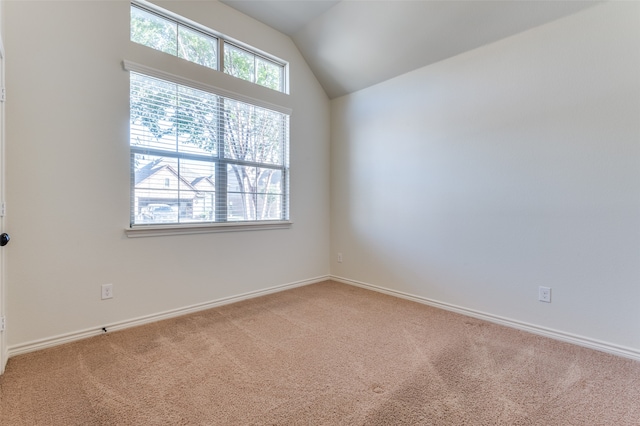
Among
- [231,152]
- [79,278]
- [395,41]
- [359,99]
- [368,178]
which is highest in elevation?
[395,41]

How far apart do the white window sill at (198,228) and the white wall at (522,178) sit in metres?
1.26

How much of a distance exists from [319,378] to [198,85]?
8.79 feet

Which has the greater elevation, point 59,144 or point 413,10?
point 413,10

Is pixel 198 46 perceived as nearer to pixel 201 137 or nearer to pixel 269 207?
pixel 201 137

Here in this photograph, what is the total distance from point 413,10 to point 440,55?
50cm

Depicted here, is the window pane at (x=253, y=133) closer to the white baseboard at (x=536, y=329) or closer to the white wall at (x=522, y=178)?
the white wall at (x=522, y=178)

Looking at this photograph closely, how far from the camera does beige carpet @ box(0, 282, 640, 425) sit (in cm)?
139

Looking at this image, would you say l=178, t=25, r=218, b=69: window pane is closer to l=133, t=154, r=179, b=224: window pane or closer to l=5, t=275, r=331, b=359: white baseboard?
l=133, t=154, r=179, b=224: window pane

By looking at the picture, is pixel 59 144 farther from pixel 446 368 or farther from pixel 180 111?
pixel 446 368

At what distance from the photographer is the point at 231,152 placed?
119 inches

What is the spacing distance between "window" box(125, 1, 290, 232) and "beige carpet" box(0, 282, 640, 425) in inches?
42.9

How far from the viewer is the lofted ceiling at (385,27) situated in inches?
92.2

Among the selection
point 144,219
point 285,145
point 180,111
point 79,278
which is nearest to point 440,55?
point 285,145

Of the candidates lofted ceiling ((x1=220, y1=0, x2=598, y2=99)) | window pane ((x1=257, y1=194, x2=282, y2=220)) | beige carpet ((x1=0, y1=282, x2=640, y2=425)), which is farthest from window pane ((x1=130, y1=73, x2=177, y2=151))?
beige carpet ((x1=0, y1=282, x2=640, y2=425))
